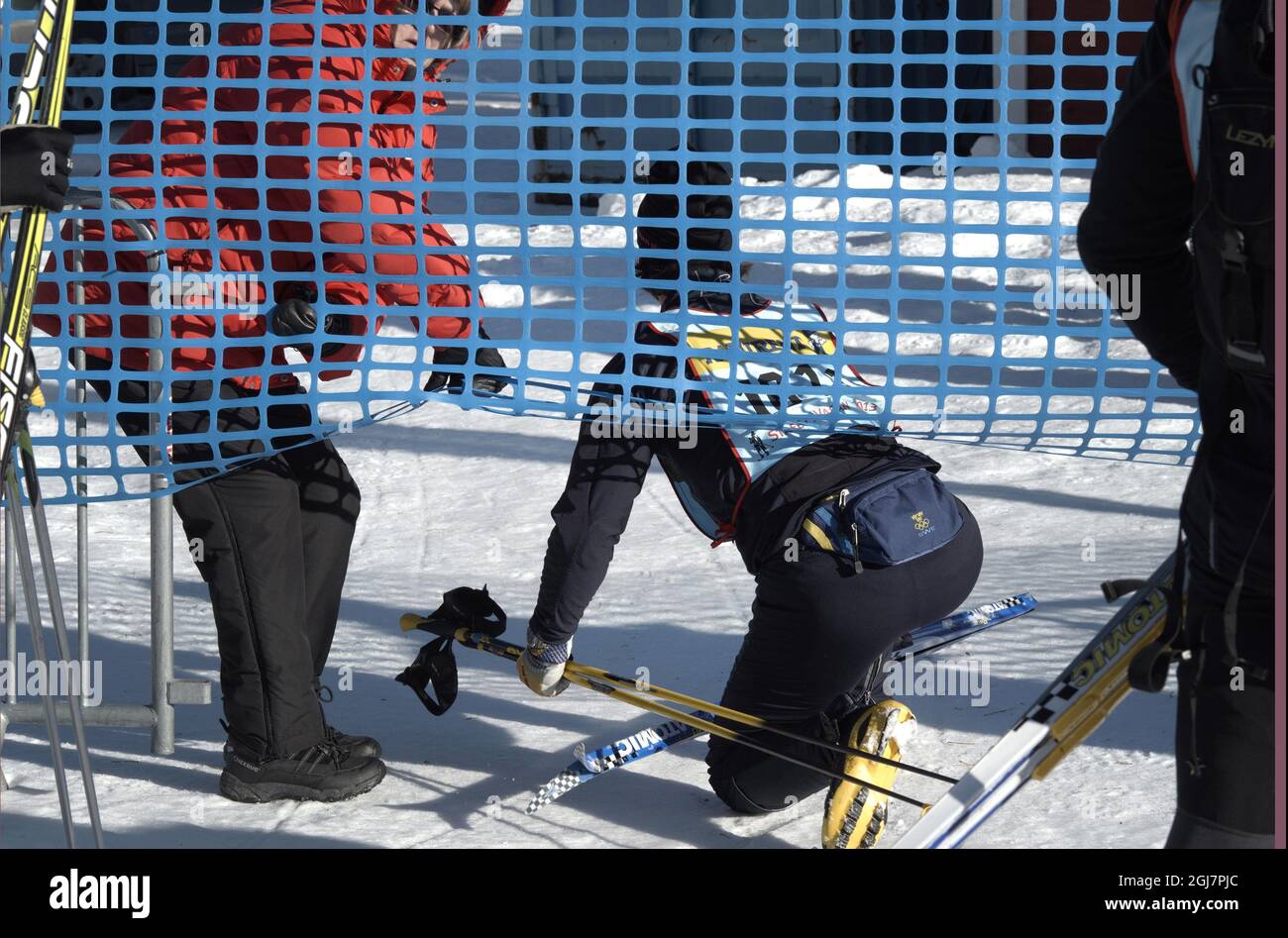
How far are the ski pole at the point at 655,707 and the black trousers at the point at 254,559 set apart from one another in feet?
0.96

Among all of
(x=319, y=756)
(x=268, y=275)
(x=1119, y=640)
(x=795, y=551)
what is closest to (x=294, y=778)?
(x=319, y=756)

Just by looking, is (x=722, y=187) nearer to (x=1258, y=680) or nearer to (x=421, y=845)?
(x=421, y=845)

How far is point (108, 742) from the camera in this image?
3.90 metres

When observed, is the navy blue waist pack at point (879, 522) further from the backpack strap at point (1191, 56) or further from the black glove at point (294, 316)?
the backpack strap at point (1191, 56)

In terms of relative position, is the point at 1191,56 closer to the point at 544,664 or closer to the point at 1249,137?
the point at 1249,137

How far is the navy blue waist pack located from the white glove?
0.62 meters

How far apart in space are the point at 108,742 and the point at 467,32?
2002 mm

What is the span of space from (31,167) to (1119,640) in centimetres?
171

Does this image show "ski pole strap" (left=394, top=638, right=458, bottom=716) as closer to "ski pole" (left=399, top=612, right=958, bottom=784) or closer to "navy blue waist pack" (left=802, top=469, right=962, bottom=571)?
"ski pole" (left=399, top=612, right=958, bottom=784)

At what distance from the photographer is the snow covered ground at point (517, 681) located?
334cm

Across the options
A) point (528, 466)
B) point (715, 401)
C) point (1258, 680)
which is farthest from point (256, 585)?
point (528, 466)

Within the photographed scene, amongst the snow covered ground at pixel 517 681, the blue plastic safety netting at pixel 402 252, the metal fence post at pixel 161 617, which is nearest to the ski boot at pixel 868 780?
the snow covered ground at pixel 517 681

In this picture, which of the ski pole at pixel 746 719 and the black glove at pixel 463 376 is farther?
the black glove at pixel 463 376

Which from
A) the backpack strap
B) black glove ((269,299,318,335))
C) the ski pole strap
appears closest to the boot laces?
the ski pole strap
